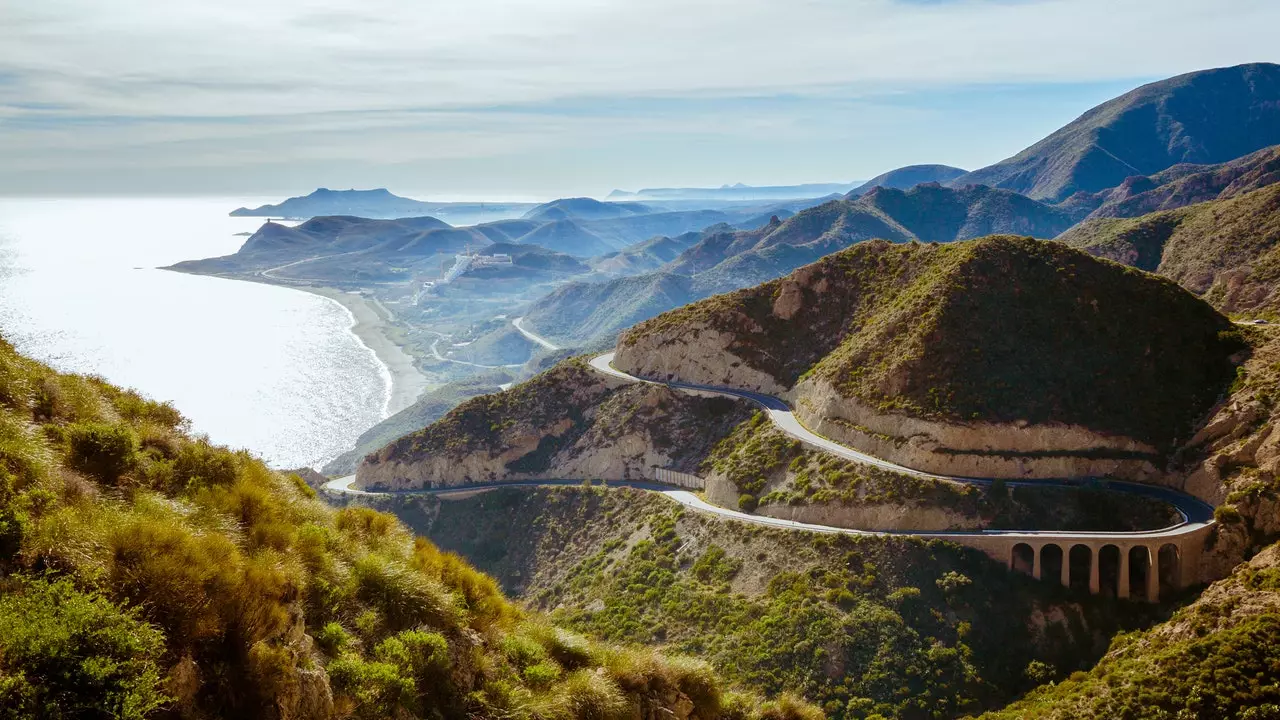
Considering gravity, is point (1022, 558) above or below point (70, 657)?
below

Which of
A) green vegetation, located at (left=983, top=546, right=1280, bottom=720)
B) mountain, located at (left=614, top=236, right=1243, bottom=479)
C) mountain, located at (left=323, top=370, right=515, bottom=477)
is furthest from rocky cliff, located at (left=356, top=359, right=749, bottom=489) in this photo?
green vegetation, located at (left=983, top=546, right=1280, bottom=720)

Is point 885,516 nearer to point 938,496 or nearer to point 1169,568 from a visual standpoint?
point 938,496

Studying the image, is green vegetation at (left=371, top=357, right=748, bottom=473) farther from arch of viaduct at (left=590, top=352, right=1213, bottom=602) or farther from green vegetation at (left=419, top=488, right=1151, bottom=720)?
arch of viaduct at (left=590, top=352, right=1213, bottom=602)

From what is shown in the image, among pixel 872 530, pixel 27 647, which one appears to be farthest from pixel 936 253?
pixel 27 647

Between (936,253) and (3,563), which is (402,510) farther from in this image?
(3,563)

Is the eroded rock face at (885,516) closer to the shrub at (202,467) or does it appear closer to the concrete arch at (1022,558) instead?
the concrete arch at (1022,558)

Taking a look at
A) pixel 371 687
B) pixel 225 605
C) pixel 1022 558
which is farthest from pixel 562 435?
pixel 225 605

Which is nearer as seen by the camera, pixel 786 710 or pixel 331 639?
pixel 331 639
